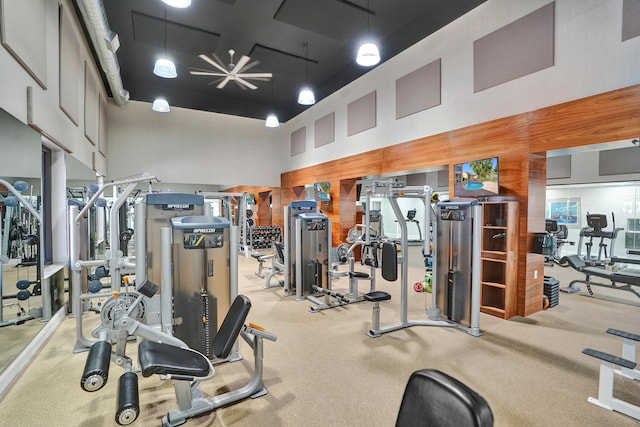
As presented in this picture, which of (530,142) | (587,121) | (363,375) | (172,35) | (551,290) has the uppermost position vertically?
(172,35)

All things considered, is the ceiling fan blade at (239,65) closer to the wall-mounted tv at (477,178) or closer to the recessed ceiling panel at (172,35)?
the recessed ceiling panel at (172,35)

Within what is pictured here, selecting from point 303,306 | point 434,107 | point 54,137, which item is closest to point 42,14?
point 54,137

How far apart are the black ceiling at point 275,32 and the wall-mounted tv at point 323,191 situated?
2.80 meters

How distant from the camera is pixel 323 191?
9.35 m

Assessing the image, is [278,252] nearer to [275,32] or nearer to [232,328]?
[232,328]

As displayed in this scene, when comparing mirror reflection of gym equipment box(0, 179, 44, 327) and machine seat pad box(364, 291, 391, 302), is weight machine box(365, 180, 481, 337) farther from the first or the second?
mirror reflection of gym equipment box(0, 179, 44, 327)

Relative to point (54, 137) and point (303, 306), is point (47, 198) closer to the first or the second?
point (54, 137)

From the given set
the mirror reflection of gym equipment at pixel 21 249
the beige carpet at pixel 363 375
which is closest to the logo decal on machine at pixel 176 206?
the mirror reflection of gym equipment at pixel 21 249

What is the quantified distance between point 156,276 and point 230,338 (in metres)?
2.89

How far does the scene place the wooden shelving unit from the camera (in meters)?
4.43

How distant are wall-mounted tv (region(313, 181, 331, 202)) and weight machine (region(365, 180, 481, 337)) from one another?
4854 mm

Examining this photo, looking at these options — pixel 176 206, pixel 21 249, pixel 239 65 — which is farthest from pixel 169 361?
pixel 239 65

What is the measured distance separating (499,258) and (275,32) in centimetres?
590

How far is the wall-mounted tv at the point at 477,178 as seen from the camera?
15.8ft
